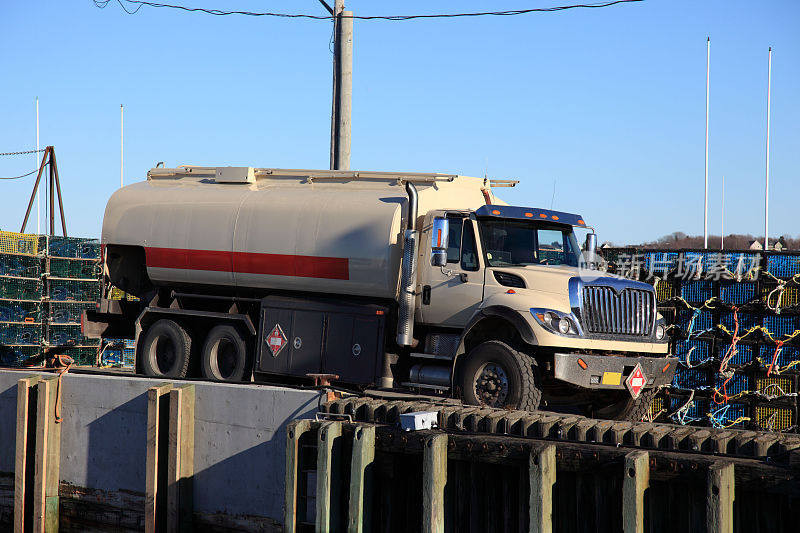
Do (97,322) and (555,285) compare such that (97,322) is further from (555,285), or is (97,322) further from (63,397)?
(555,285)

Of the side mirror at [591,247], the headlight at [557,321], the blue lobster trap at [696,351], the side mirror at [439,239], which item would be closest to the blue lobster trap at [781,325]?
the blue lobster trap at [696,351]

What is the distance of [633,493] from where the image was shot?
857 cm

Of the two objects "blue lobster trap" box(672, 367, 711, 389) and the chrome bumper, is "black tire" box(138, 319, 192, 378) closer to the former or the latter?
the chrome bumper

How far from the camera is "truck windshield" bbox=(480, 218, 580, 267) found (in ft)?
45.5

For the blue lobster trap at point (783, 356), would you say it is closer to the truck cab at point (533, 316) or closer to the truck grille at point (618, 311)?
the truck cab at point (533, 316)

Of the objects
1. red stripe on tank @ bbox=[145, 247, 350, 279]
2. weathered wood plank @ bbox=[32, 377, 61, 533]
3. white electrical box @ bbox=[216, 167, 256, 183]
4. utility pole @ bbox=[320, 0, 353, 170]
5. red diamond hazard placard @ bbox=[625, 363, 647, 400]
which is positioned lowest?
weathered wood plank @ bbox=[32, 377, 61, 533]

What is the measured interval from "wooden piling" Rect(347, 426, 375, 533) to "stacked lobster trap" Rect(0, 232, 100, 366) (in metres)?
12.5

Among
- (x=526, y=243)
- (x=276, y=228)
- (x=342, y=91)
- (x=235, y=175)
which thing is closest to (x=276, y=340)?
(x=276, y=228)

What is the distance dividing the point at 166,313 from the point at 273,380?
2.35 meters

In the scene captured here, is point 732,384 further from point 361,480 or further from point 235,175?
point 235,175

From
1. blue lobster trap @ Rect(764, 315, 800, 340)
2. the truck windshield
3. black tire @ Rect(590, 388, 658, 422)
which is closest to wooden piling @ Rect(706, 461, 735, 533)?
black tire @ Rect(590, 388, 658, 422)

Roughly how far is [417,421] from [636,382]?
13.6ft

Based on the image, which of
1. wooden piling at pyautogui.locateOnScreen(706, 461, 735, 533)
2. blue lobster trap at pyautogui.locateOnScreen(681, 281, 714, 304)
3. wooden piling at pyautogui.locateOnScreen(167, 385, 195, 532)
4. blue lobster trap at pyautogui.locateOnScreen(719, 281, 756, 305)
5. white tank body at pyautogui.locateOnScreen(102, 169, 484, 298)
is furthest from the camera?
blue lobster trap at pyautogui.locateOnScreen(681, 281, 714, 304)

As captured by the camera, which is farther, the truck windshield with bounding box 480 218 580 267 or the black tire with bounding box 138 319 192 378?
the black tire with bounding box 138 319 192 378
